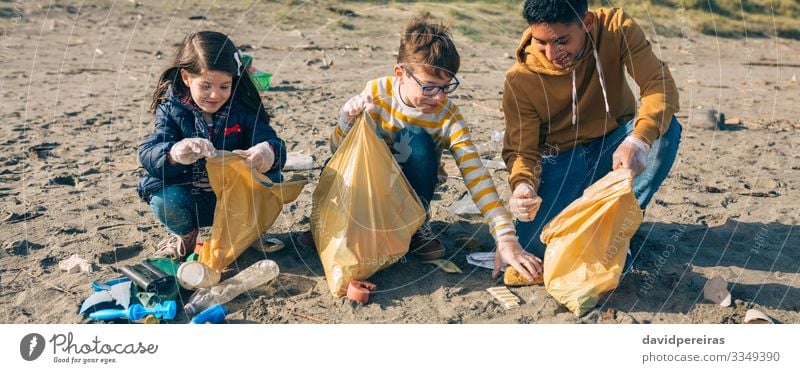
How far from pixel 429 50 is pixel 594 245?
115 centimetres

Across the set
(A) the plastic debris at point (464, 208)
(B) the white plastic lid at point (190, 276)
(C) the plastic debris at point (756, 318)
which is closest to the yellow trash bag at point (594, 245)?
(C) the plastic debris at point (756, 318)

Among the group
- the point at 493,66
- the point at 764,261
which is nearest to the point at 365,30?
the point at 493,66

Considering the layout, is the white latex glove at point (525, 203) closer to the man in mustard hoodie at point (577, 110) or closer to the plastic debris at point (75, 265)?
the man in mustard hoodie at point (577, 110)

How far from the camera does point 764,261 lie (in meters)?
3.90

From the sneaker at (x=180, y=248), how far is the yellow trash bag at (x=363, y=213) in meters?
0.66

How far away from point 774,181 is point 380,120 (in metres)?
2.88

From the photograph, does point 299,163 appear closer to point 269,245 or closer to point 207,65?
point 269,245

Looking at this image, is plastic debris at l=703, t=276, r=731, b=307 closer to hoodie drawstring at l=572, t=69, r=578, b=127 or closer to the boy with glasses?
the boy with glasses

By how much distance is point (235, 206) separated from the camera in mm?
3643

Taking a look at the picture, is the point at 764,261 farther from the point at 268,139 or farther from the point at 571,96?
the point at 268,139

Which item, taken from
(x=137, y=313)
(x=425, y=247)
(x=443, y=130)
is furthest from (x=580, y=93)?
(x=137, y=313)

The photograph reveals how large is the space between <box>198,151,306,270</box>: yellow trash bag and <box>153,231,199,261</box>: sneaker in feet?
0.72

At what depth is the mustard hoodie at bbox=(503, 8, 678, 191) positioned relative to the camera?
12.4 ft

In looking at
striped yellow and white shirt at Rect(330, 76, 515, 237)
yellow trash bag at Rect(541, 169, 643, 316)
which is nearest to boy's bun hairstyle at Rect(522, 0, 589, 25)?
striped yellow and white shirt at Rect(330, 76, 515, 237)
